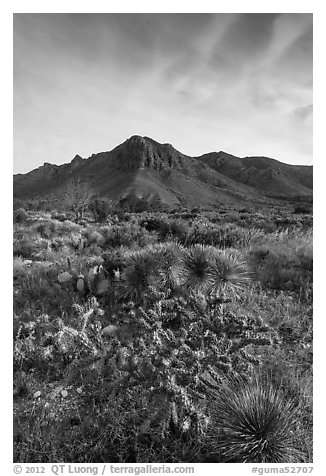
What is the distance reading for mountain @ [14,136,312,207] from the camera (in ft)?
379

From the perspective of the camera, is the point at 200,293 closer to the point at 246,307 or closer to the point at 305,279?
the point at 246,307

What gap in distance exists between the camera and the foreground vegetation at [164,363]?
2400mm

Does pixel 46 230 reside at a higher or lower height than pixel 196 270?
higher

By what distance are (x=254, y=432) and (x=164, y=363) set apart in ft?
3.53

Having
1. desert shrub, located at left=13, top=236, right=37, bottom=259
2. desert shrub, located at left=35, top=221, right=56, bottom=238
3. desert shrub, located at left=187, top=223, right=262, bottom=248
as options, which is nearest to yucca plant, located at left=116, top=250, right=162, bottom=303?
desert shrub, located at left=187, top=223, right=262, bottom=248

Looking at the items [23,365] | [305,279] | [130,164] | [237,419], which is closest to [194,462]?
[237,419]

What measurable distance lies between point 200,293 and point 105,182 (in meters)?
135

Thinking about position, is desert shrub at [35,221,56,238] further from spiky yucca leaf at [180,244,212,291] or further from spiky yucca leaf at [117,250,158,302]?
spiky yucca leaf at [180,244,212,291]

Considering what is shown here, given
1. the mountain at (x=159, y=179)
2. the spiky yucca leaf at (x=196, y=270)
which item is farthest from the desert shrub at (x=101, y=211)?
the mountain at (x=159, y=179)

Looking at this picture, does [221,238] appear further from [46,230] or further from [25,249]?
[46,230]

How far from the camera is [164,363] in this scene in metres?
3.02


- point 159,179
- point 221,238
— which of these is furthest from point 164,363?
point 159,179

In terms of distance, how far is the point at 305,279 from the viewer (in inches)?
224

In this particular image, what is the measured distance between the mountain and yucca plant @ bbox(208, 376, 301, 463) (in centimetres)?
8940
